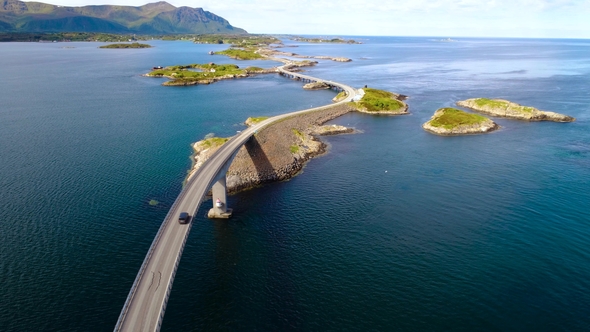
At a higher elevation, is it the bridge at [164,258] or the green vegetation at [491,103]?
the green vegetation at [491,103]

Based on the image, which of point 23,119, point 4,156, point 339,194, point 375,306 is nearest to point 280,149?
point 339,194

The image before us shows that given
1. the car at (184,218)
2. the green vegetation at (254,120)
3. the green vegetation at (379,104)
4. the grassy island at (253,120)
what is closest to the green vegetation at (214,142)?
the grassy island at (253,120)

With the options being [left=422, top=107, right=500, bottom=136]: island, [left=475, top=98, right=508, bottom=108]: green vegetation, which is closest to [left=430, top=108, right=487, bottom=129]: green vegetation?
[left=422, top=107, right=500, bottom=136]: island

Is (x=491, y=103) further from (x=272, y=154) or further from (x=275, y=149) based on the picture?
(x=272, y=154)

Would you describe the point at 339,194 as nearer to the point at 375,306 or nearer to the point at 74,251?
the point at 375,306

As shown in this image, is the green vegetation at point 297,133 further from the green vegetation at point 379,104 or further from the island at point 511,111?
the island at point 511,111

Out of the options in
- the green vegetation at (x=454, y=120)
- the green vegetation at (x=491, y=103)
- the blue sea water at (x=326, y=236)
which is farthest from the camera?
the green vegetation at (x=491, y=103)

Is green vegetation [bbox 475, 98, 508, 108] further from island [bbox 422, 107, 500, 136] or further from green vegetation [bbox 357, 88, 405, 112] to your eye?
green vegetation [bbox 357, 88, 405, 112]
